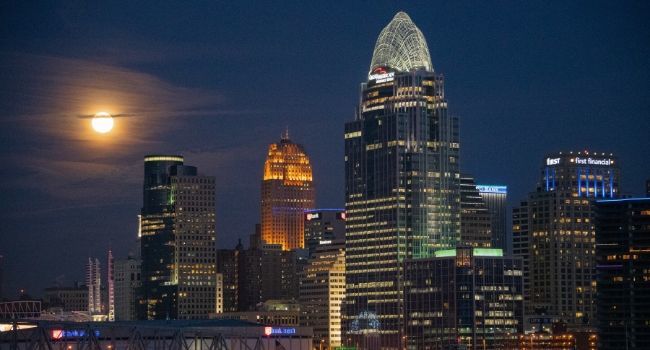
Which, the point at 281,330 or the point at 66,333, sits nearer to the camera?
the point at 66,333

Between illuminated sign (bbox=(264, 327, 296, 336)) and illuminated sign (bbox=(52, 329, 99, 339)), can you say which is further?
illuminated sign (bbox=(264, 327, 296, 336))

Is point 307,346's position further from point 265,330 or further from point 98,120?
point 98,120

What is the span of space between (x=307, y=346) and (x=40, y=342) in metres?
50.0

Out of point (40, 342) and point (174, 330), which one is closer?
point (40, 342)

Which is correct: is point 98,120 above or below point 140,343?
above

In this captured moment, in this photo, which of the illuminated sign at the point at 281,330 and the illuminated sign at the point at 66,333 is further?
the illuminated sign at the point at 281,330

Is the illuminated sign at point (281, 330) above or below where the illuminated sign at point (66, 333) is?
above

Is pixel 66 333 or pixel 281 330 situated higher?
pixel 281 330

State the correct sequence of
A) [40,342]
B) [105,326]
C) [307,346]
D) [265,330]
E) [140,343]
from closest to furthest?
[40,342]
[140,343]
[105,326]
[265,330]
[307,346]

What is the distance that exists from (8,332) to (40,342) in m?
9.67

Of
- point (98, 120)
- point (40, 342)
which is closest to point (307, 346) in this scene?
point (98, 120)

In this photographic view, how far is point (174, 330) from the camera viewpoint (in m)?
127

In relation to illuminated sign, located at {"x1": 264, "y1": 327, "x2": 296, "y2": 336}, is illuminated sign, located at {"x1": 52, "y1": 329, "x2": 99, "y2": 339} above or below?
below

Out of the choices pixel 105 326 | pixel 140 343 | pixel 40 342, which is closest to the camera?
pixel 40 342
